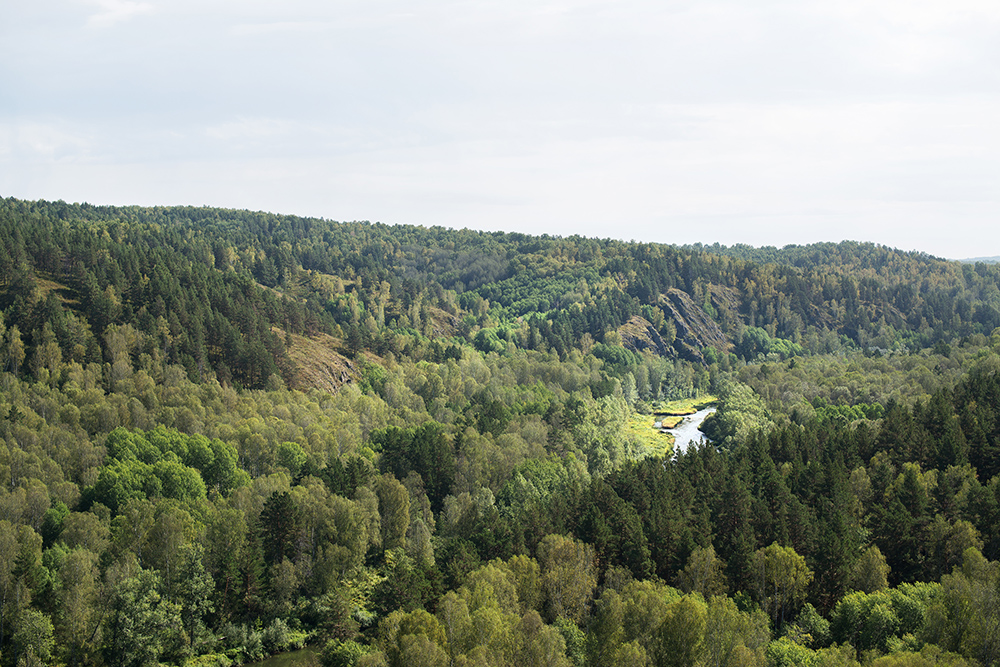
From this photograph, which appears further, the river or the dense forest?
the river

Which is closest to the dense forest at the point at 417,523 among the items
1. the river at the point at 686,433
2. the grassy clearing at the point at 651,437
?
the grassy clearing at the point at 651,437

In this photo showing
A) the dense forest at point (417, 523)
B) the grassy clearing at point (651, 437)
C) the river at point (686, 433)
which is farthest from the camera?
the river at point (686, 433)

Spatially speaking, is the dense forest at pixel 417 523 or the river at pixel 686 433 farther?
the river at pixel 686 433

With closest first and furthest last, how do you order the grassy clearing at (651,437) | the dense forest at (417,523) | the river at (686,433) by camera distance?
the dense forest at (417,523) → the grassy clearing at (651,437) → the river at (686,433)

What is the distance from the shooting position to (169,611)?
255 feet

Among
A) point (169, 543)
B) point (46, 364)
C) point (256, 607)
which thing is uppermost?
point (46, 364)

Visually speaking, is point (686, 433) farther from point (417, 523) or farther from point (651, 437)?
point (417, 523)

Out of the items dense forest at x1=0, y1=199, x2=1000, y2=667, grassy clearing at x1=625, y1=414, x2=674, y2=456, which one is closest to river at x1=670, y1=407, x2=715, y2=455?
grassy clearing at x1=625, y1=414, x2=674, y2=456

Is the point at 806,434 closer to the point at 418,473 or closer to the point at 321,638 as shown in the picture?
the point at 418,473

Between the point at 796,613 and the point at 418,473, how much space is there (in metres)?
55.7

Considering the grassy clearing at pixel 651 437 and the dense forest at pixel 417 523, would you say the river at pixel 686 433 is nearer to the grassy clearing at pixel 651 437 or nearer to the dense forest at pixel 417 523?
the grassy clearing at pixel 651 437

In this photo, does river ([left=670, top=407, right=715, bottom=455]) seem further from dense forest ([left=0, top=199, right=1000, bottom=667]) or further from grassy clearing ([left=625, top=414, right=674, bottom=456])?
dense forest ([left=0, top=199, right=1000, bottom=667])

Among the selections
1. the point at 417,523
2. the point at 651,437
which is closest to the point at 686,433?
the point at 651,437

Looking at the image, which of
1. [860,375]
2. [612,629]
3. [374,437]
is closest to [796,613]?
[612,629]
